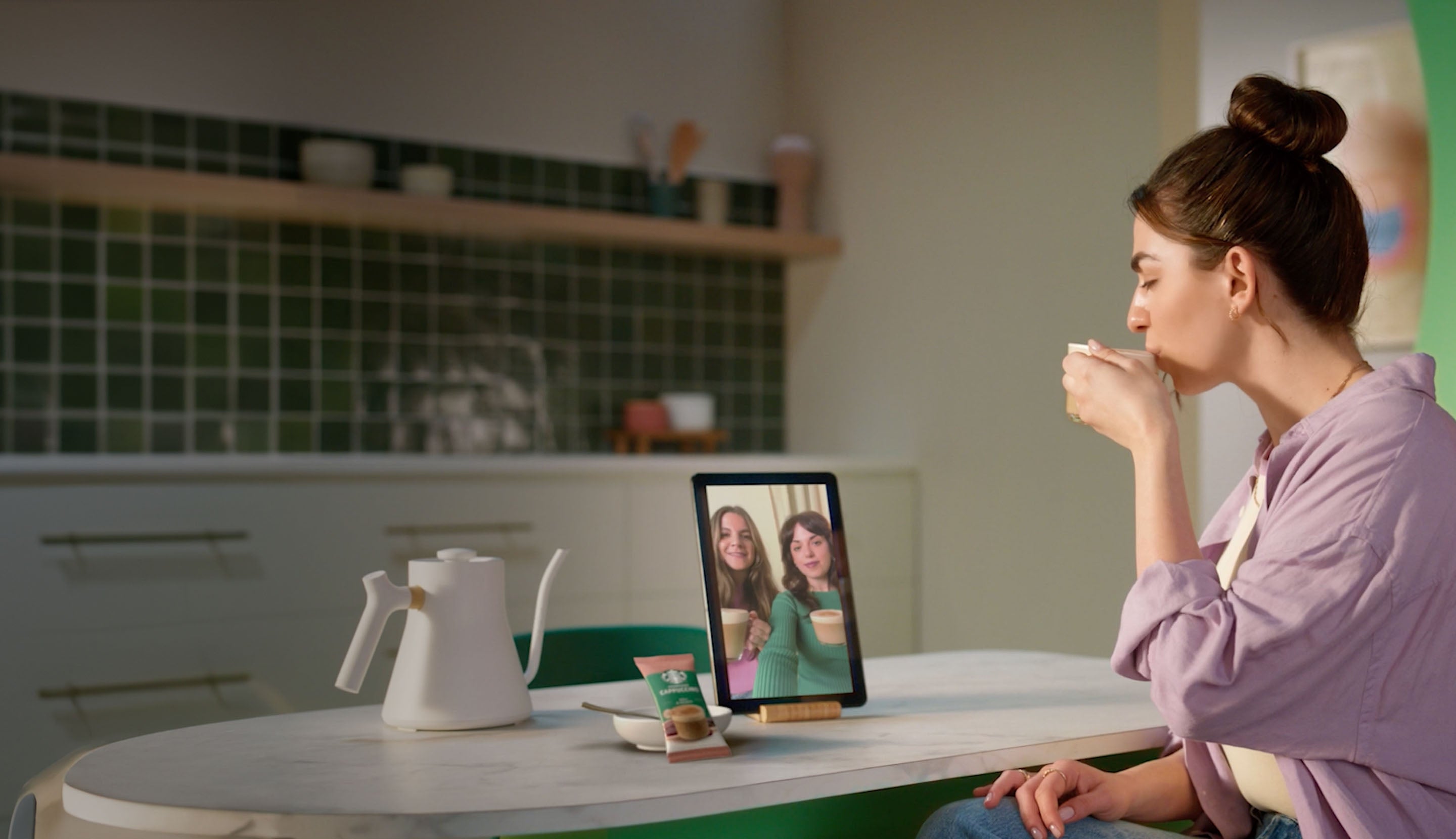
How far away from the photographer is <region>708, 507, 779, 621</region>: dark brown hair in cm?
140

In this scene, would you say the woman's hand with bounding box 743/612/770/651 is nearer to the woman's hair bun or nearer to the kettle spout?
the kettle spout

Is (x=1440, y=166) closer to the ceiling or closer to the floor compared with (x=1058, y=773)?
closer to the ceiling

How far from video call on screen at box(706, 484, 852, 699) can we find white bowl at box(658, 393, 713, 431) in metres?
2.68

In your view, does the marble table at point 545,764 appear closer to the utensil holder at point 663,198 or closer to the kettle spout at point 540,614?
the kettle spout at point 540,614

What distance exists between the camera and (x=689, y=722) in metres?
1.22

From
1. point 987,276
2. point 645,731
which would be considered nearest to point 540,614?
point 645,731

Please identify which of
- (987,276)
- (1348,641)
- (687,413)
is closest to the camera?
(1348,641)

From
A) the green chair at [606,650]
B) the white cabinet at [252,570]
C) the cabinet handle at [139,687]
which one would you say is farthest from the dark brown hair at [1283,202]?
the cabinet handle at [139,687]

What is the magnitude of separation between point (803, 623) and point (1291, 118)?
693 mm

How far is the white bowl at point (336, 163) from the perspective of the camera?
11.7 feet

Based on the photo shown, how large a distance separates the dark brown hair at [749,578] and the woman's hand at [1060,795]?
283 millimetres

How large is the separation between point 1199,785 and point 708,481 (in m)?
0.57

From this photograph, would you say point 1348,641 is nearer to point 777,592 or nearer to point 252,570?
point 777,592

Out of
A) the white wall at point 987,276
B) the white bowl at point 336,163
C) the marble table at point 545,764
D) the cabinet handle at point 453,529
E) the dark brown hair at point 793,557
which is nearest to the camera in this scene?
the marble table at point 545,764
